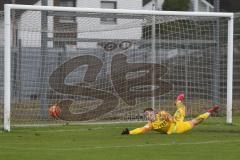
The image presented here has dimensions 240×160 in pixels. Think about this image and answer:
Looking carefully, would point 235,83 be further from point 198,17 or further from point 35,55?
point 35,55

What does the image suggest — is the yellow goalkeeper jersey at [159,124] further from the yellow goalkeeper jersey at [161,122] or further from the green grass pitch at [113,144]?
the green grass pitch at [113,144]

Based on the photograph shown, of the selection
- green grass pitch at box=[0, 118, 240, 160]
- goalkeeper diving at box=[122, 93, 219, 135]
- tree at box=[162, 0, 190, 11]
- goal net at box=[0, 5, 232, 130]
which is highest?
tree at box=[162, 0, 190, 11]

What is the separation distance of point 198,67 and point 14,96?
499cm

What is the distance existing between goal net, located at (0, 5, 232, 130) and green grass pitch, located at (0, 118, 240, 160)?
3.65 ft

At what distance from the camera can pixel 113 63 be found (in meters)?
19.6

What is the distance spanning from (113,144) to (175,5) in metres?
23.1

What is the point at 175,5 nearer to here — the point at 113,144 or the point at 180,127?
the point at 180,127

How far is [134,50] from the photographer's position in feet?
65.4

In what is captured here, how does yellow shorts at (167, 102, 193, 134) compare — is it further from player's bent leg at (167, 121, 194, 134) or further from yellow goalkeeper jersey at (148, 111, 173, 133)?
yellow goalkeeper jersey at (148, 111, 173, 133)

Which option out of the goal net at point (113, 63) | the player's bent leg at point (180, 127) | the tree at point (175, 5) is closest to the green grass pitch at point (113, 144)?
the player's bent leg at point (180, 127)

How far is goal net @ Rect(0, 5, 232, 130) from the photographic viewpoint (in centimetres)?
1852

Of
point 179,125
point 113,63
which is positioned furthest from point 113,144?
point 113,63

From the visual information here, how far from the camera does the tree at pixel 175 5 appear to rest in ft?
117

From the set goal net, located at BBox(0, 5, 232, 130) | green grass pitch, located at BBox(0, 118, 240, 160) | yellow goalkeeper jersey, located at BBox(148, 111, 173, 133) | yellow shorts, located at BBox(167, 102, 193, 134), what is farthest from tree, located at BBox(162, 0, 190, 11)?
yellow goalkeeper jersey, located at BBox(148, 111, 173, 133)
